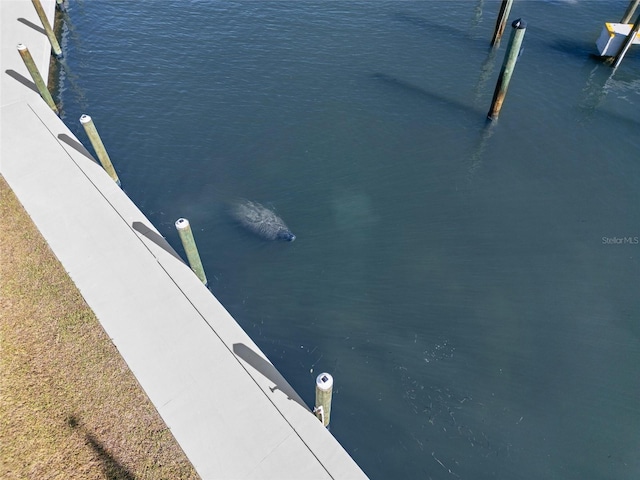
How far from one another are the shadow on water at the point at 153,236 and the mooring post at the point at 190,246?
→ 1.13m

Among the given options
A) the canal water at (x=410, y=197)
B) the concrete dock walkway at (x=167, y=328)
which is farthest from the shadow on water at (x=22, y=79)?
the concrete dock walkway at (x=167, y=328)

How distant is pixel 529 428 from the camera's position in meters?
14.3

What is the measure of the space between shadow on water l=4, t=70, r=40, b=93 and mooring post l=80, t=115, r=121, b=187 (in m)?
8.07

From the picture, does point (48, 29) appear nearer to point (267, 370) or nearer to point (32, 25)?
point (32, 25)

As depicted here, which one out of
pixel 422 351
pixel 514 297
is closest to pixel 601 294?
pixel 514 297

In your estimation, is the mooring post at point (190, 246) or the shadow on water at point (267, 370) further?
the mooring post at point (190, 246)

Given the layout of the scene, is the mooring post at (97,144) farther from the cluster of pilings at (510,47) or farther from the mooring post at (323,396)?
the cluster of pilings at (510,47)

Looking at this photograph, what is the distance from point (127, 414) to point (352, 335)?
7768 millimetres

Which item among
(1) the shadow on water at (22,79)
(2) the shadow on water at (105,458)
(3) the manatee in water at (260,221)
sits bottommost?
(3) the manatee in water at (260,221)

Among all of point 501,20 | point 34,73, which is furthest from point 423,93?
point 34,73

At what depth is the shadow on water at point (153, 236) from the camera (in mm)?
17312

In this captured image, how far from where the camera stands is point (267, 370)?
14.1m

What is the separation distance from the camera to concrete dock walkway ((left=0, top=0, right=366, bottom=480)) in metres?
12.3

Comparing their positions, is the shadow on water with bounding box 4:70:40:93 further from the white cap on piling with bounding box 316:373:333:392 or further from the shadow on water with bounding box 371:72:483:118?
the white cap on piling with bounding box 316:373:333:392
